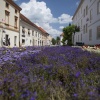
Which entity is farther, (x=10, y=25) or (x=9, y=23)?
(x=10, y=25)

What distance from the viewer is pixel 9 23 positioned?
109ft

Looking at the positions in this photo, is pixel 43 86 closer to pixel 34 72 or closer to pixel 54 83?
pixel 54 83

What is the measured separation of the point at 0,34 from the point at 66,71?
2604 cm

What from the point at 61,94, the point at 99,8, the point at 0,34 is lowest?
the point at 61,94

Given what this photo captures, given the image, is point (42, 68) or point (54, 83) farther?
point (42, 68)

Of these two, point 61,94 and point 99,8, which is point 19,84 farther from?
point 99,8

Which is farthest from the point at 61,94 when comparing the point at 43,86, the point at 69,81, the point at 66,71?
the point at 66,71

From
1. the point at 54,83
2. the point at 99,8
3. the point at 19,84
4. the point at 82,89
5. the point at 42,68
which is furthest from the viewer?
the point at 99,8

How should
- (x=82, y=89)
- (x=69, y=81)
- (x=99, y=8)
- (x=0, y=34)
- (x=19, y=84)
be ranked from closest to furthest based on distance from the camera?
(x=82, y=89) → (x=19, y=84) → (x=69, y=81) → (x=99, y=8) → (x=0, y=34)

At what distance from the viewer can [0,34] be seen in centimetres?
2886

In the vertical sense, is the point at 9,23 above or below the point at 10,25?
above

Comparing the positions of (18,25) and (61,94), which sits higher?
(18,25)

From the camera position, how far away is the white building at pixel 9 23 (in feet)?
97.7

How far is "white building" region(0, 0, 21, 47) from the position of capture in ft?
97.7
